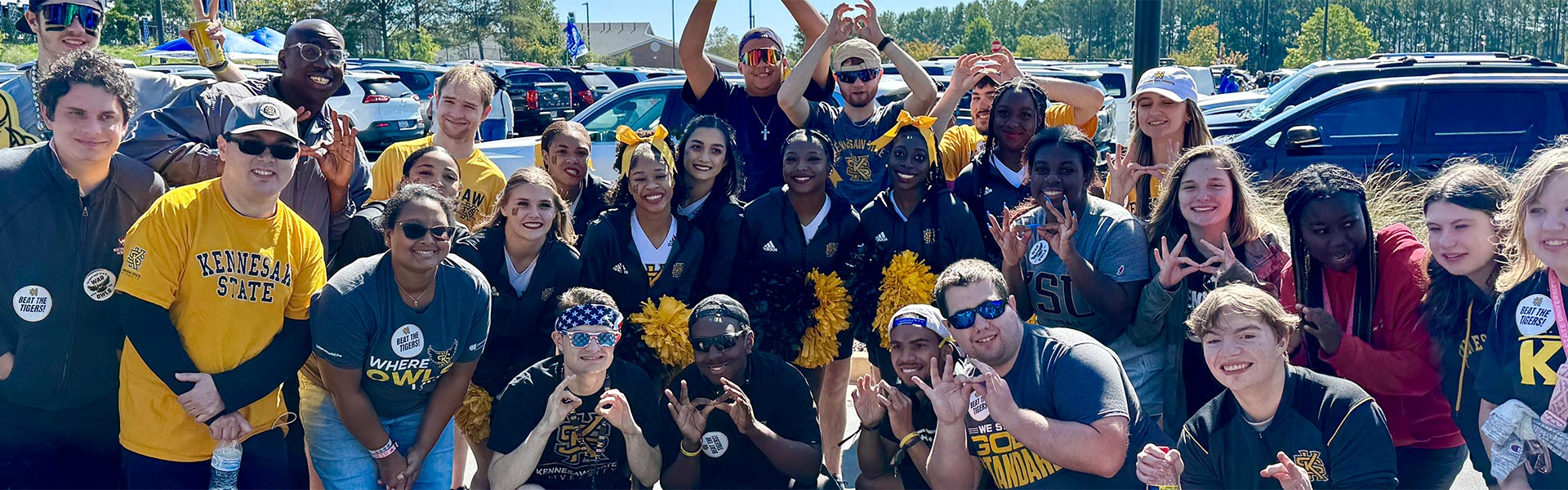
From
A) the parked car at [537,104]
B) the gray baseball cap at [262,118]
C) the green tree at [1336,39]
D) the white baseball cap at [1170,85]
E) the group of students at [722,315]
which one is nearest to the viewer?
the group of students at [722,315]

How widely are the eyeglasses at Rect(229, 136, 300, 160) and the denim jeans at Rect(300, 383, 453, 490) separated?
864 millimetres

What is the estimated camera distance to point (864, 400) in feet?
12.6

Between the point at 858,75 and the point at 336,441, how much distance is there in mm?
2894

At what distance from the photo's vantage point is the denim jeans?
3994mm

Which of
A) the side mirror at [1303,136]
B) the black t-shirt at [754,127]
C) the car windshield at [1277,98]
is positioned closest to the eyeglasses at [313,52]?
the black t-shirt at [754,127]

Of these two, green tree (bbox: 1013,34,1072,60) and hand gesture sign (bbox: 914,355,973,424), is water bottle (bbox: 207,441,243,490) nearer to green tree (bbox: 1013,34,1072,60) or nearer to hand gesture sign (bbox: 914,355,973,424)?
hand gesture sign (bbox: 914,355,973,424)

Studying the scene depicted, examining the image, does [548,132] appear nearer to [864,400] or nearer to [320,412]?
[320,412]

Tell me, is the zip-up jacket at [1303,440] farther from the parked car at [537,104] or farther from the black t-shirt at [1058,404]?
the parked car at [537,104]

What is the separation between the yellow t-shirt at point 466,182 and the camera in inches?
201

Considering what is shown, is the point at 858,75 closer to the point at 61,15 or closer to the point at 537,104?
the point at 61,15

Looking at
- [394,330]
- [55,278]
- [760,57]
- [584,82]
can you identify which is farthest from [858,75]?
[584,82]

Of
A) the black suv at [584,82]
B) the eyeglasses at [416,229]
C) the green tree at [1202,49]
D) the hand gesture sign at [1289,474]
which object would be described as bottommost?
the hand gesture sign at [1289,474]

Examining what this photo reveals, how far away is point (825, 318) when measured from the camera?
4695mm

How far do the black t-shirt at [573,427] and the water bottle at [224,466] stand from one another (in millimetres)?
848
